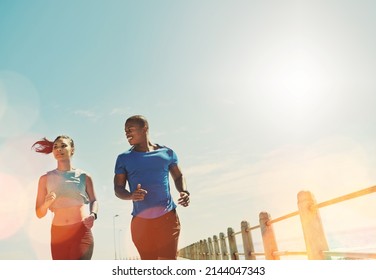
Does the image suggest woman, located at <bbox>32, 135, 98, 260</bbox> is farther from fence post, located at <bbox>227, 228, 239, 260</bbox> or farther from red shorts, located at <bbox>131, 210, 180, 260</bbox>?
fence post, located at <bbox>227, 228, 239, 260</bbox>

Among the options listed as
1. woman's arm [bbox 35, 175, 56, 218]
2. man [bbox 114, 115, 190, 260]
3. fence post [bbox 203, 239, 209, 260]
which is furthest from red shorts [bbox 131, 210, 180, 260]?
fence post [bbox 203, 239, 209, 260]

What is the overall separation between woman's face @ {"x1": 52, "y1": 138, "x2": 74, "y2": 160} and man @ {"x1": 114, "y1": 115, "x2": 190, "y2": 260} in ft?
2.30

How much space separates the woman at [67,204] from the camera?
332 centimetres

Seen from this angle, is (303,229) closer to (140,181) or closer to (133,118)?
(140,181)

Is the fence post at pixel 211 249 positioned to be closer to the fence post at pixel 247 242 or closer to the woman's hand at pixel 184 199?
the fence post at pixel 247 242

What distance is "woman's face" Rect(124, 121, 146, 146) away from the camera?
10.6 ft

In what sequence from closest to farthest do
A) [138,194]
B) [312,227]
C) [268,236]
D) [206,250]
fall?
[138,194], [312,227], [268,236], [206,250]

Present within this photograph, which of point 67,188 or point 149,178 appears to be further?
point 67,188

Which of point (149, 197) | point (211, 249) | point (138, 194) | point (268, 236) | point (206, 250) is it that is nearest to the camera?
point (138, 194)

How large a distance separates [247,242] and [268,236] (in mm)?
1645

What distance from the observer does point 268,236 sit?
18.0ft

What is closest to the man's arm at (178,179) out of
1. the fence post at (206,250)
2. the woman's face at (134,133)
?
the woman's face at (134,133)

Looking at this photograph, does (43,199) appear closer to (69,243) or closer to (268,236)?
(69,243)

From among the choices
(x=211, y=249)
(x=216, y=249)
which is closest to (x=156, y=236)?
(x=216, y=249)
